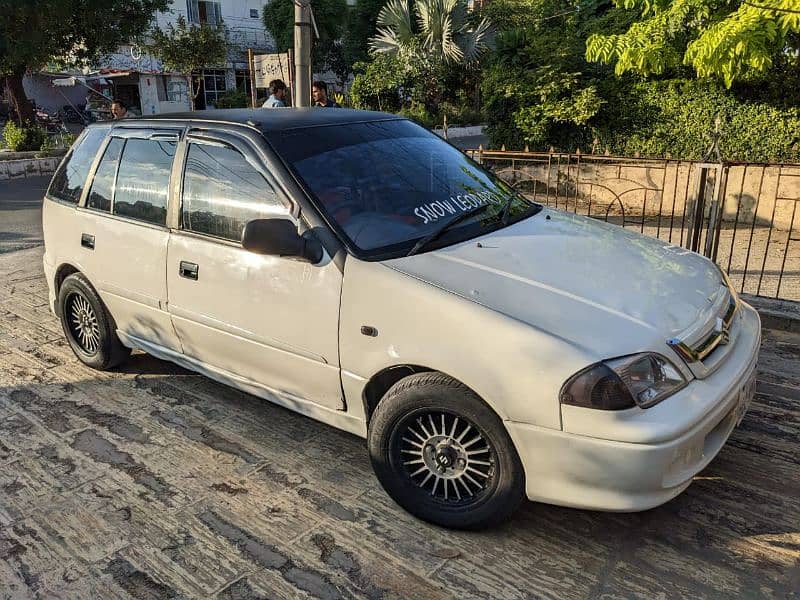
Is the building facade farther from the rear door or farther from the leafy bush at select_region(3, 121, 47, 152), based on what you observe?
the rear door

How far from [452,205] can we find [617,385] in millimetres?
1458

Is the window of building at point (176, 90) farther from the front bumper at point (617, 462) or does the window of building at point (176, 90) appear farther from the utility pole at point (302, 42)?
the front bumper at point (617, 462)

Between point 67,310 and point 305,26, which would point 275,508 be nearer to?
point 67,310

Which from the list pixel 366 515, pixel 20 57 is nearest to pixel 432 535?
pixel 366 515

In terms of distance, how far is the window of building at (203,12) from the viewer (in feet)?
121

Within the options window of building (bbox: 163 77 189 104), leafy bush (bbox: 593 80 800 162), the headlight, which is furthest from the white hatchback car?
window of building (bbox: 163 77 189 104)

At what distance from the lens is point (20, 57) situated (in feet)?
54.9

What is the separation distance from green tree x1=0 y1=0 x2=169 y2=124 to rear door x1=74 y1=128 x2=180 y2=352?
15.0m

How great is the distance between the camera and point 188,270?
3.67 metres

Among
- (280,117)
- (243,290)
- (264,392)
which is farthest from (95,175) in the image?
(264,392)

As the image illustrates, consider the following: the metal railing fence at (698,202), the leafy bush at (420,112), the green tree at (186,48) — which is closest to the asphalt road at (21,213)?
the metal railing fence at (698,202)

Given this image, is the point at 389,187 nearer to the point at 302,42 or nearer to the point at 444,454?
the point at 444,454

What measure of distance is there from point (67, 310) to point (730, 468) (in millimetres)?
4494

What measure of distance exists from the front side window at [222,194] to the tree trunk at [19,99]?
18.3 m
